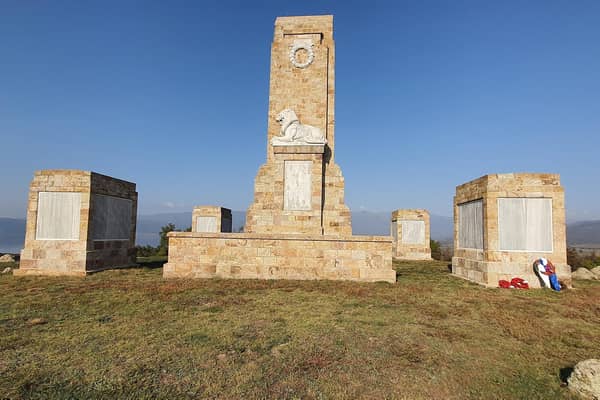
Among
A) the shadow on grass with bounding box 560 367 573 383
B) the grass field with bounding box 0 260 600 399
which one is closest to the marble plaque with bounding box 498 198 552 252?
the grass field with bounding box 0 260 600 399

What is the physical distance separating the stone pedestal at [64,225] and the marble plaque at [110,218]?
0.04 metres

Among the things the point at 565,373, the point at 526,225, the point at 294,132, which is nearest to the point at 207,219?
the point at 294,132

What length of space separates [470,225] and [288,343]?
883 cm

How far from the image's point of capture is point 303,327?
16.3ft

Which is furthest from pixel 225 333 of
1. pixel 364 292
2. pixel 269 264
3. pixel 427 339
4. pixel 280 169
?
pixel 280 169

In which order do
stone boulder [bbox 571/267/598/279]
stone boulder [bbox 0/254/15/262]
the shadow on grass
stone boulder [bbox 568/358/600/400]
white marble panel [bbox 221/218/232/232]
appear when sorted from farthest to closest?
white marble panel [bbox 221/218/232/232], stone boulder [bbox 0/254/15/262], stone boulder [bbox 571/267/598/279], the shadow on grass, stone boulder [bbox 568/358/600/400]

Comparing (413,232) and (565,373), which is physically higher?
(413,232)

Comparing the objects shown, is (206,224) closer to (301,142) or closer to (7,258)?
(7,258)

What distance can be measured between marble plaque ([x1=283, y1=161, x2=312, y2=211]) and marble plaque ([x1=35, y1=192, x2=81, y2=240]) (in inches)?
286

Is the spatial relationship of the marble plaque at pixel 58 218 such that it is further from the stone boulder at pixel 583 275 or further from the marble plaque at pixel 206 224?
the stone boulder at pixel 583 275

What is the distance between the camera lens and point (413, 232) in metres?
19.4

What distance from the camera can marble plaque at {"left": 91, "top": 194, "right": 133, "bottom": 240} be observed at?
1110 cm

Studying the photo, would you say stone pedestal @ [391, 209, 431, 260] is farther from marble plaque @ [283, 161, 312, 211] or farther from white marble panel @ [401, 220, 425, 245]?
marble plaque @ [283, 161, 312, 211]

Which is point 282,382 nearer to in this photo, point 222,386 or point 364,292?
point 222,386
